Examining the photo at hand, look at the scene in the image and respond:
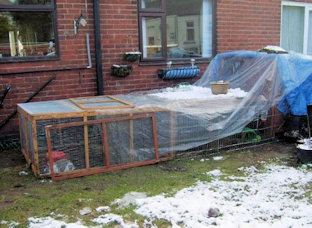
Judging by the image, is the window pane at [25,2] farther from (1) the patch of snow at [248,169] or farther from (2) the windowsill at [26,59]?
(1) the patch of snow at [248,169]

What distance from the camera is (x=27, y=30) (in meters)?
5.52

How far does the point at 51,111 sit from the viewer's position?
4.27 meters

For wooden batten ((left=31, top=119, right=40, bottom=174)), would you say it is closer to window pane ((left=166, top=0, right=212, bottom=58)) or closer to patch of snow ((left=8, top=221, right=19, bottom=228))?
patch of snow ((left=8, top=221, right=19, bottom=228))

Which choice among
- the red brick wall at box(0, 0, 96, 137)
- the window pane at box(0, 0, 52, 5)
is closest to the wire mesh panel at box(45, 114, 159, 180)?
the red brick wall at box(0, 0, 96, 137)

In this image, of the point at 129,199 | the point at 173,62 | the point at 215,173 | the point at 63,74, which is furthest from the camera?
the point at 173,62

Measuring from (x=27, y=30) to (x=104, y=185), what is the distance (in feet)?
9.63

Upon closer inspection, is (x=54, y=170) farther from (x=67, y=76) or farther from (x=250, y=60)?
(x=250, y=60)

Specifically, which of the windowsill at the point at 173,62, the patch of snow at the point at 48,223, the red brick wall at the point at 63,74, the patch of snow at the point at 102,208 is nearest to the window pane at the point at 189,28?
the windowsill at the point at 173,62

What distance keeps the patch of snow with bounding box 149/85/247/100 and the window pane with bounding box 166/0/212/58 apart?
118 centimetres

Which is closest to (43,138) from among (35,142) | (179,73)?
(35,142)

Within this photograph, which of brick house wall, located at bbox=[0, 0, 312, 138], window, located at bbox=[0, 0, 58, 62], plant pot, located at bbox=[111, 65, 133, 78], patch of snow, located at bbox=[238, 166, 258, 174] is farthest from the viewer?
plant pot, located at bbox=[111, 65, 133, 78]

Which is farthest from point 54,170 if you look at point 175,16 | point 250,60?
point 175,16

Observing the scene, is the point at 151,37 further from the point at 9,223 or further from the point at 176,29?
the point at 9,223

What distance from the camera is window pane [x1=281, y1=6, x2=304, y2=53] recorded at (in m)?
8.65
